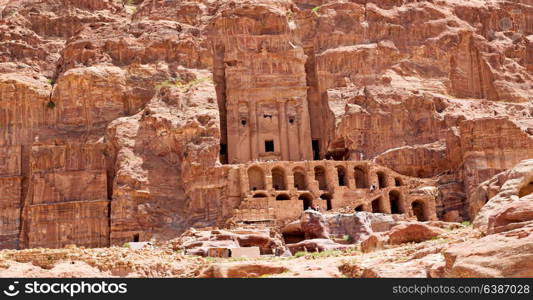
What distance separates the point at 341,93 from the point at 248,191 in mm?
16266

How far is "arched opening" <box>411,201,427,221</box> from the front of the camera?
63.8 meters

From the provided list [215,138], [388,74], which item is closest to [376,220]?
[215,138]

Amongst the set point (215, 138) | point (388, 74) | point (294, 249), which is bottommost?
point (294, 249)

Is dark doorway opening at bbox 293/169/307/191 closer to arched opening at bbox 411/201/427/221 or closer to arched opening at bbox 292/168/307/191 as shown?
arched opening at bbox 292/168/307/191

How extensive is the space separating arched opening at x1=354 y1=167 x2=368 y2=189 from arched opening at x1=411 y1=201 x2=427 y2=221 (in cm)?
405

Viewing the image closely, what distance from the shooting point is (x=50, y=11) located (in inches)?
3100

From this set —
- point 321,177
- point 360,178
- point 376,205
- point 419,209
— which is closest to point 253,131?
point 321,177

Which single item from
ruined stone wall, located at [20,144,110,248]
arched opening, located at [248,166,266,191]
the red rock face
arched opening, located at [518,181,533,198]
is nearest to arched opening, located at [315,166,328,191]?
the red rock face

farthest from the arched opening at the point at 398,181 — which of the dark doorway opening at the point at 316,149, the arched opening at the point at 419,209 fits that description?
the dark doorway opening at the point at 316,149

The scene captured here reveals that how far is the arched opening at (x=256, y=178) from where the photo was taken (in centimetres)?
6462

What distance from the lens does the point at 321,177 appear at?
6619cm

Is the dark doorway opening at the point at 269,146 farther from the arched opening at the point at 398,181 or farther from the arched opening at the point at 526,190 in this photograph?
the arched opening at the point at 526,190

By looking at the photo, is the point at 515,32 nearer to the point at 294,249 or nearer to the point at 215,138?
the point at 215,138

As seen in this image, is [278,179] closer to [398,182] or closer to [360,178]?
[360,178]
